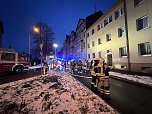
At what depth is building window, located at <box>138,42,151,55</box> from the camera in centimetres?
1415

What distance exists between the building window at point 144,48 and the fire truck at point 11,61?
15.4 m

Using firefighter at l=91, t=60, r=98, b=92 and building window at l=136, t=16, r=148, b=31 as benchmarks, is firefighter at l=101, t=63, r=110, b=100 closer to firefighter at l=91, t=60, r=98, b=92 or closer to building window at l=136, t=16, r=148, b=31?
firefighter at l=91, t=60, r=98, b=92

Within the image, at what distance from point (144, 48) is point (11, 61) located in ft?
52.5

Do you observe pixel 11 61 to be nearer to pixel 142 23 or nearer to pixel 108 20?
pixel 142 23

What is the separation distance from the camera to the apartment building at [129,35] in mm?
14067

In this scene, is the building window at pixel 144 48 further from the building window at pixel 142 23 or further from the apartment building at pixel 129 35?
the building window at pixel 142 23

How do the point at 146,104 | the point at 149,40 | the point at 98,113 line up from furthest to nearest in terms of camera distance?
1. the point at 149,40
2. the point at 146,104
3. the point at 98,113

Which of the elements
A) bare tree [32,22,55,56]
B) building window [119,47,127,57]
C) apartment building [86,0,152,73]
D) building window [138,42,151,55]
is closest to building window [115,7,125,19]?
apartment building [86,0,152,73]

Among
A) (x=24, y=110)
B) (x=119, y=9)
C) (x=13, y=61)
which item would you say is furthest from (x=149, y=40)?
(x=13, y=61)

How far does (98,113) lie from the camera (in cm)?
420

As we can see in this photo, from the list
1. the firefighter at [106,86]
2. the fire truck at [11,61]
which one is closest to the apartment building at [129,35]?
the firefighter at [106,86]

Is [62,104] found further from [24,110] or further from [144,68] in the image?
[144,68]

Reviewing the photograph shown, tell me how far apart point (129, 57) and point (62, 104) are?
13738 mm

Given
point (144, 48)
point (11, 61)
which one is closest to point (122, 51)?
point (144, 48)
